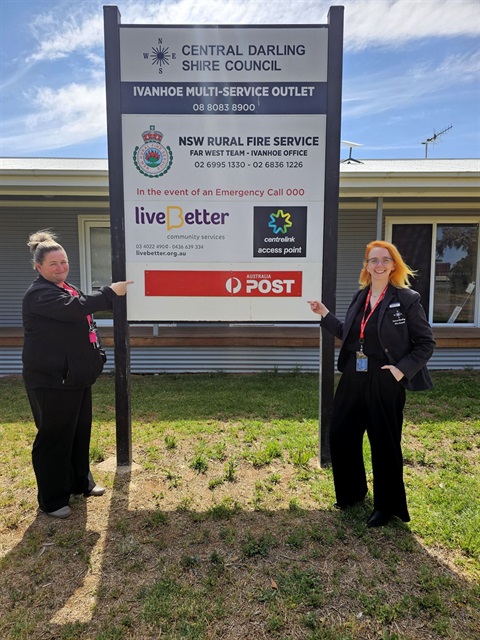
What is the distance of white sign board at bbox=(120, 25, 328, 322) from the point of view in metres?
3.24

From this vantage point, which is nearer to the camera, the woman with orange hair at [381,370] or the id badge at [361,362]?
the woman with orange hair at [381,370]

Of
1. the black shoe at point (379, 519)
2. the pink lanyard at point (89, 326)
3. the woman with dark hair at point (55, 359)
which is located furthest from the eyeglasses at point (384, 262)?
the pink lanyard at point (89, 326)

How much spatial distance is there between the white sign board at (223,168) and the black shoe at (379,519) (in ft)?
4.70

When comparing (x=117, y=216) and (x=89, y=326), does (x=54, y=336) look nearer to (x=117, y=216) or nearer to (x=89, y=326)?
(x=89, y=326)

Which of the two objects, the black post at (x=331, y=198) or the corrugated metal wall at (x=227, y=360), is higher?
the black post at (x=331, y=198)

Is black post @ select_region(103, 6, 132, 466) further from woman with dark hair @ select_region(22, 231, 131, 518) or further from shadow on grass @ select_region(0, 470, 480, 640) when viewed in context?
shadow on grass @ select_region(0, 470, 480, 640)

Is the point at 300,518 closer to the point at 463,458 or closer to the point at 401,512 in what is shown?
the point at 401,512

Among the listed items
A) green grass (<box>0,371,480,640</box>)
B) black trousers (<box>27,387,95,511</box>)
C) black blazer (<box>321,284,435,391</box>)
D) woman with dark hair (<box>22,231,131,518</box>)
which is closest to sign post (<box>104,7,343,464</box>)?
woman with dark hair (<box>22,231,131,518</box>)

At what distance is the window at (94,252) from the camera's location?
7855mm

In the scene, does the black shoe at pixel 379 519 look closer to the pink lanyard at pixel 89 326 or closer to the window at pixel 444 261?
the pink lanyard at pixel 89 326

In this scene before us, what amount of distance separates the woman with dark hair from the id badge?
5.33ft

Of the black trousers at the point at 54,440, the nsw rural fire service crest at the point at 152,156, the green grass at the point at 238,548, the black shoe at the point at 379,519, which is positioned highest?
the nsw rural fire service crest at the point at 152,156

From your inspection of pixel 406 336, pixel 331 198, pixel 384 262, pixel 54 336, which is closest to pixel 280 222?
pixel 331 198

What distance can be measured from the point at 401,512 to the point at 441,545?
0.27m
